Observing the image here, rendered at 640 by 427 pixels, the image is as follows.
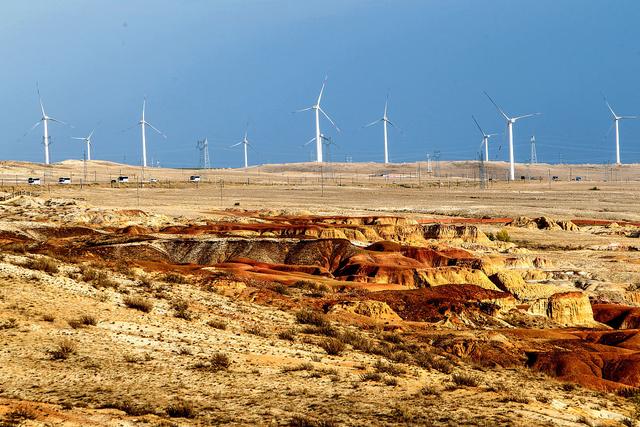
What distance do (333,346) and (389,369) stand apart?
91.0 inches

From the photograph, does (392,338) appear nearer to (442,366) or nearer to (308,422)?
(442,366)

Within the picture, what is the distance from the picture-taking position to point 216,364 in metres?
21.2

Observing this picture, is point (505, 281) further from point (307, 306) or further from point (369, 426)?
point (369, 426)

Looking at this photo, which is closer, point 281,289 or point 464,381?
point 464,381

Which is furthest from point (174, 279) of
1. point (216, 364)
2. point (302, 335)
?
point (216, 364)

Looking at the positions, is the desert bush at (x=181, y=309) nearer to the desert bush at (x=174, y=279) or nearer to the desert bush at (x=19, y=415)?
the desert bush at (x=174, y=279)

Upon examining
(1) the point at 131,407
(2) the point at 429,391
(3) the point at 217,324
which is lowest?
(2) the point at 429,391

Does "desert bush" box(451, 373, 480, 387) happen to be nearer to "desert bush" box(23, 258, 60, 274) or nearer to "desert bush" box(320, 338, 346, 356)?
"desert bush" box(320, 338, 346, 356)

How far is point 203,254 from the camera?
4412 centimetres

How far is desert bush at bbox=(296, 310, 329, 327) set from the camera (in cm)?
2769

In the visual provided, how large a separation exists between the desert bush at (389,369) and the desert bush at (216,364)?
3450 millimetres

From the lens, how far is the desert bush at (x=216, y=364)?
826 inches

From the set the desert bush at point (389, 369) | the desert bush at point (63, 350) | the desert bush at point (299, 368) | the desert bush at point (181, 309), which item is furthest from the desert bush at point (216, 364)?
the desert bush at point (181, 309)

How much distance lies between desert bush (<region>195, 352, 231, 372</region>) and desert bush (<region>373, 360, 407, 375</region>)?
3.45 metres
